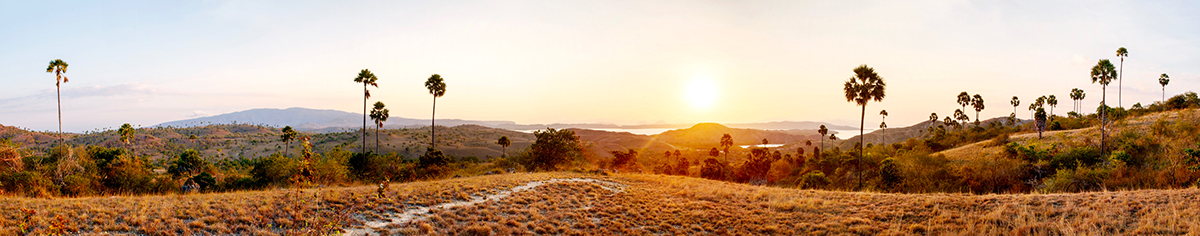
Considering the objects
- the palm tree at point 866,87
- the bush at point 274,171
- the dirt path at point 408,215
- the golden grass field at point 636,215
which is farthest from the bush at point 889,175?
the bush at point 274,171

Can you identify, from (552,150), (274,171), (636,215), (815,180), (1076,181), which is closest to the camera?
(636,215)

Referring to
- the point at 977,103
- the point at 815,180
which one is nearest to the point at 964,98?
the point at 977,103

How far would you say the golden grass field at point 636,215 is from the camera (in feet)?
33.3

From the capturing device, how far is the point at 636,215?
599 inches

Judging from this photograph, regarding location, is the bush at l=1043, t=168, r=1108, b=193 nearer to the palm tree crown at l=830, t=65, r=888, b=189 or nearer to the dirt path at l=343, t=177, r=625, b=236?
the palm tree crown at l=830, t=65, r=888, b=189

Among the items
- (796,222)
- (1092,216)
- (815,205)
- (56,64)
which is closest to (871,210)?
(815,205)

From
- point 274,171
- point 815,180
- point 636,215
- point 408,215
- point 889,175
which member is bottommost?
point 815,180

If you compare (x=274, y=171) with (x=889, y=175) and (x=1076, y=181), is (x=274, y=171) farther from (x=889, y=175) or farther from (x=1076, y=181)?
(x=1076, y=181)

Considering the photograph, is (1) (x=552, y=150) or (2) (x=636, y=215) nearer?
(2) (x=636, y=215)

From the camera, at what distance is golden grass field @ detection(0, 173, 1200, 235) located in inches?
400

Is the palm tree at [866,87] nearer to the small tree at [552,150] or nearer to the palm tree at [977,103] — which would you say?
the small tree at [552,150]

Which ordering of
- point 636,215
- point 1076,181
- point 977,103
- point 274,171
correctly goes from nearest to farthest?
point 636,215 → point 1076,181 → point 274,171 → point 977,103

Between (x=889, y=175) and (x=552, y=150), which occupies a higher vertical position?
(x=552, y=150)

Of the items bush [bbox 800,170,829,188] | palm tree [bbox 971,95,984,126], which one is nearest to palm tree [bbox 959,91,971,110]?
palm tree [bbox 971,95,984,126]
